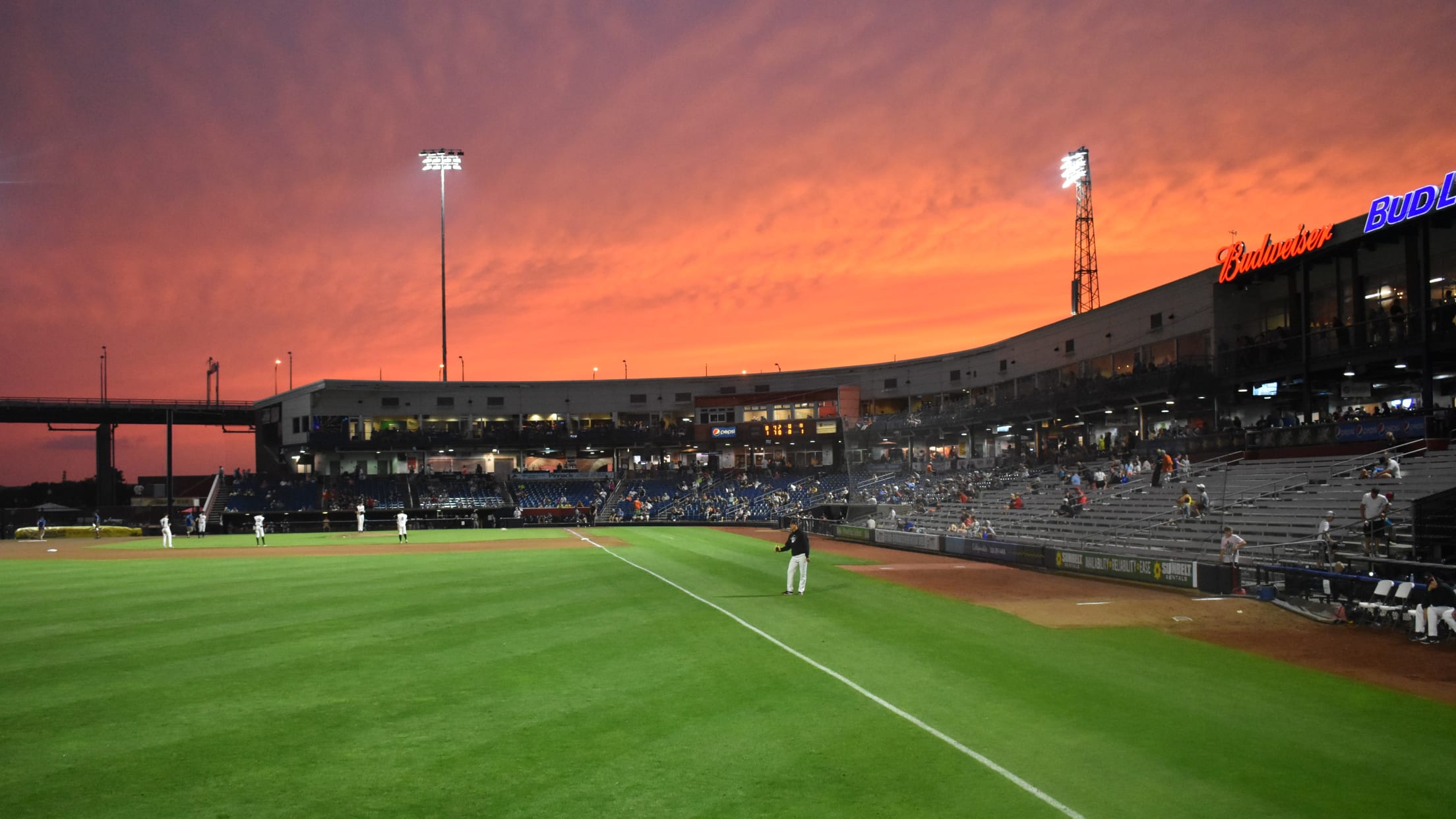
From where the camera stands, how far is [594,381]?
84.9m

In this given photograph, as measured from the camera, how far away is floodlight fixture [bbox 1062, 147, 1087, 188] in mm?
55312

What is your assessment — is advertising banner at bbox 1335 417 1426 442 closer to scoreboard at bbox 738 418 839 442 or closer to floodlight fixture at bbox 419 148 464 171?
scoreboard at bbox 738 418 839 442

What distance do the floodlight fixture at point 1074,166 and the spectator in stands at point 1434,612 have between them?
1771 inches

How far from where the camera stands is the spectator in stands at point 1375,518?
2084 centimetres

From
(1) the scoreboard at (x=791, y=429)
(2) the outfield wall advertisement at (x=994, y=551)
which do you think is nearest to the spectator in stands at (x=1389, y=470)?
(2) the outfield wall advertisement at (x=994, y=551)

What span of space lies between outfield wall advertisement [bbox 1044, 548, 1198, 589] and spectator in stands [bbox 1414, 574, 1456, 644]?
21.8ft

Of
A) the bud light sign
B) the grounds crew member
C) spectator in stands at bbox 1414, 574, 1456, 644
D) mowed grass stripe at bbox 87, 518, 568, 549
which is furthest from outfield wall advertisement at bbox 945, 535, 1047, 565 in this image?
mowed grass stripe at bbox 87, 518, 568, 549

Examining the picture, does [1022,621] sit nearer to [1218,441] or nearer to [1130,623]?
[1130,623]

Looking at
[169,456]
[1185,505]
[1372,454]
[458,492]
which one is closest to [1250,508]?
[1185,505]

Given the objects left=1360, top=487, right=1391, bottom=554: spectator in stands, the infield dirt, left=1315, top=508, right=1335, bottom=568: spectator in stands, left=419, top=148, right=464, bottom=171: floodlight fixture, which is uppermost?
left=419, top=148, right=464, bottom=171: floodlight fixture

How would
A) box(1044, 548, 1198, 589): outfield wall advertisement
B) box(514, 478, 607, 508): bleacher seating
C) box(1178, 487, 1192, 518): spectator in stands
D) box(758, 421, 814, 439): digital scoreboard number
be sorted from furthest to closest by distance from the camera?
box(758, 421, 814, 439): digital scoreboard number
box(514, 478, 607, 508): bleacher seating
box(1178, 487, 1192, 518): spectator in stands
box(1044, 548, 1198, 589): outfield wall advertisement

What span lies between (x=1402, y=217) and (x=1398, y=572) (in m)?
19.8

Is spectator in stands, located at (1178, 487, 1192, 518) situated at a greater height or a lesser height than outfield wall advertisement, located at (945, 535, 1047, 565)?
greater

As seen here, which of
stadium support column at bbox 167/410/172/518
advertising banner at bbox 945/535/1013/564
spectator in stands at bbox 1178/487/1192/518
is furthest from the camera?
stadium support column at bbox 167/410/172/518
